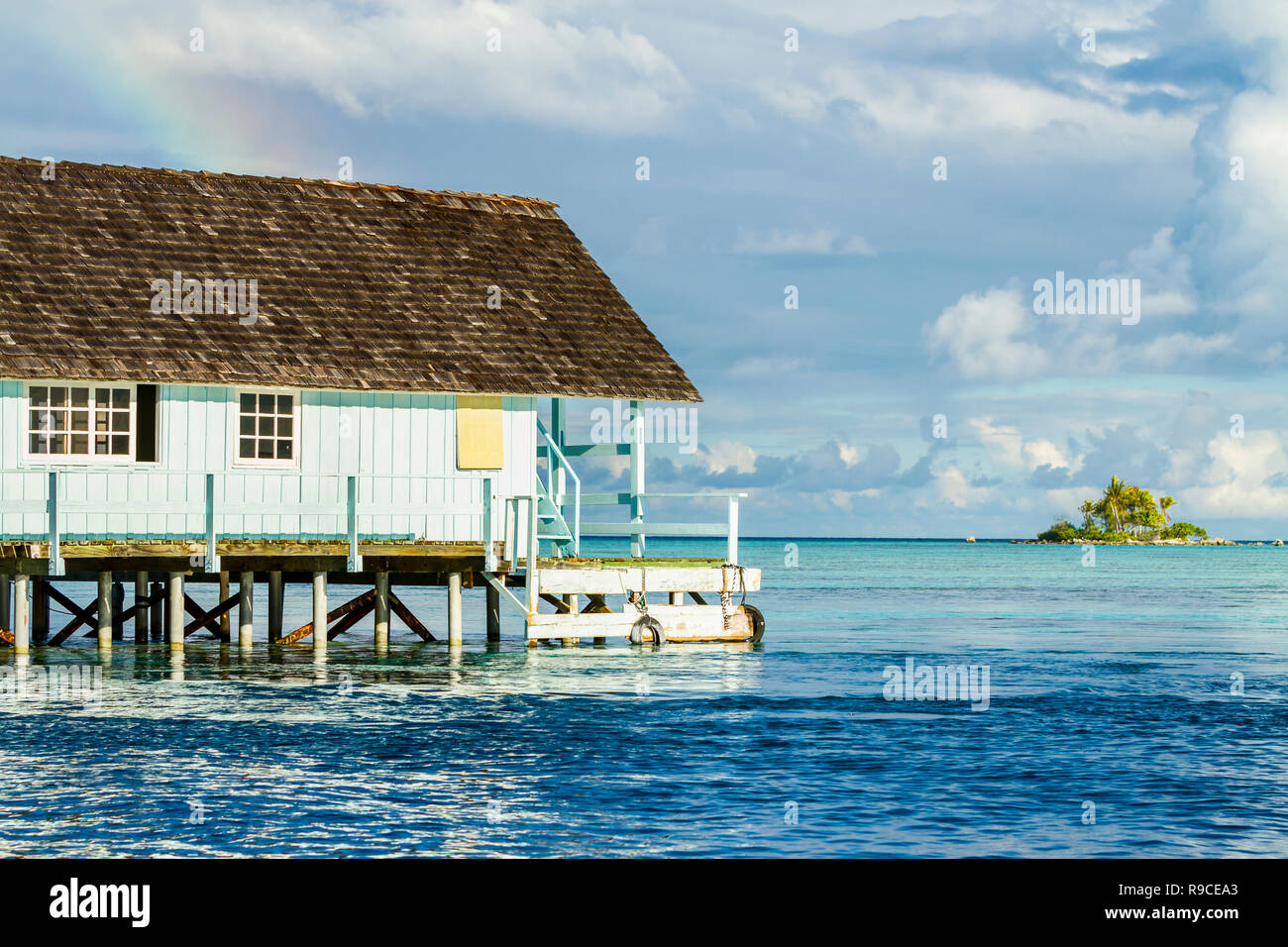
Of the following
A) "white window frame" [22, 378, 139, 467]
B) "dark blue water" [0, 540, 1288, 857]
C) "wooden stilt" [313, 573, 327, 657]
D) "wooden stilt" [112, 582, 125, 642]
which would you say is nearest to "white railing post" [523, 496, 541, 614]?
"dark blue water" [0, 540, 1288, 857]

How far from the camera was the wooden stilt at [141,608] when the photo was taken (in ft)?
94.3

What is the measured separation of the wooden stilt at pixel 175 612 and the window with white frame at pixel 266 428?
8.66ft

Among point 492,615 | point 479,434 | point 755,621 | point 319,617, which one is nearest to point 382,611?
point 319,617

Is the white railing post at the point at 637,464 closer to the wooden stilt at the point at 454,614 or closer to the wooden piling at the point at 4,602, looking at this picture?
the wooden stilt at the point at 454,614

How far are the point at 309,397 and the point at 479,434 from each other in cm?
303

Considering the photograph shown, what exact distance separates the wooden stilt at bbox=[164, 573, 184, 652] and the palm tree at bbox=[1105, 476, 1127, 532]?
569ft

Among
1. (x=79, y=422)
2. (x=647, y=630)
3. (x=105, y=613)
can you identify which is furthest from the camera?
(x=647, y=630)

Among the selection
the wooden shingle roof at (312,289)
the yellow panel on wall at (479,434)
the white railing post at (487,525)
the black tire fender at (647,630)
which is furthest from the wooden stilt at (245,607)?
the black tire fender at (647,630)

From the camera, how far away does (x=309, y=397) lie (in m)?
25.4

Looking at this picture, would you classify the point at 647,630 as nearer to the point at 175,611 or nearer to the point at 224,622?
the point at 175,611

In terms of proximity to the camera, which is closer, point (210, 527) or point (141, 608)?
point (210, 527)

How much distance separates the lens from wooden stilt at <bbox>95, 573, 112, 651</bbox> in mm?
25828
